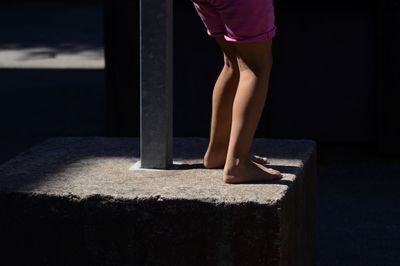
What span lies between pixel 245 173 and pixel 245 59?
0.37m

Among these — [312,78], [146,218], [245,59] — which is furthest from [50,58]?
[146,218]

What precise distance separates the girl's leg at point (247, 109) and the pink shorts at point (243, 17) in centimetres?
3

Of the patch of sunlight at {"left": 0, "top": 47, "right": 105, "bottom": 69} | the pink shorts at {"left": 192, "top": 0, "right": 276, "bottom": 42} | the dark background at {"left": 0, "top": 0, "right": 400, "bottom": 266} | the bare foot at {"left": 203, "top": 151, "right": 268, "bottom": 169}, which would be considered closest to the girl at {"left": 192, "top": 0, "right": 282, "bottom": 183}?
the pink shorts at {"left": 192, "top": 0, "right": 276, "bottom": 42}

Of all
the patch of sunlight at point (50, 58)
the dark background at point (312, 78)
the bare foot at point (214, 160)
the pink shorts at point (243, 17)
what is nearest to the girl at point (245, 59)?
the pink shorts at point (243, 17)

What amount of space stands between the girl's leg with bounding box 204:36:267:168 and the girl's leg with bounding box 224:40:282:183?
0.32 feet

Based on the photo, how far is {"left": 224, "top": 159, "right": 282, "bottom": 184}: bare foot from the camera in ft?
12.7

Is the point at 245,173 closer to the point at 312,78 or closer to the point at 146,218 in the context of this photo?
the point at 146,218

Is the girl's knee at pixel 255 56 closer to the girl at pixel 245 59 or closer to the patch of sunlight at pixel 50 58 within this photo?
the girl at pixel 245 59

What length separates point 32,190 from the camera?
385 centimetres

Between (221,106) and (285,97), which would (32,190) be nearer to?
(221,106)

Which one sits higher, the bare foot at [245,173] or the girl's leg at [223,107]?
the girl's leg at [223,107]

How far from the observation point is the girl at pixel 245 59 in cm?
381

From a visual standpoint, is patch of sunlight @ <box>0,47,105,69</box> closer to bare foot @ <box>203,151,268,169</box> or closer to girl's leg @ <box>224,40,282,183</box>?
bare foot @ <box>203,151,268,169</box>

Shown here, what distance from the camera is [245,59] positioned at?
390cm
